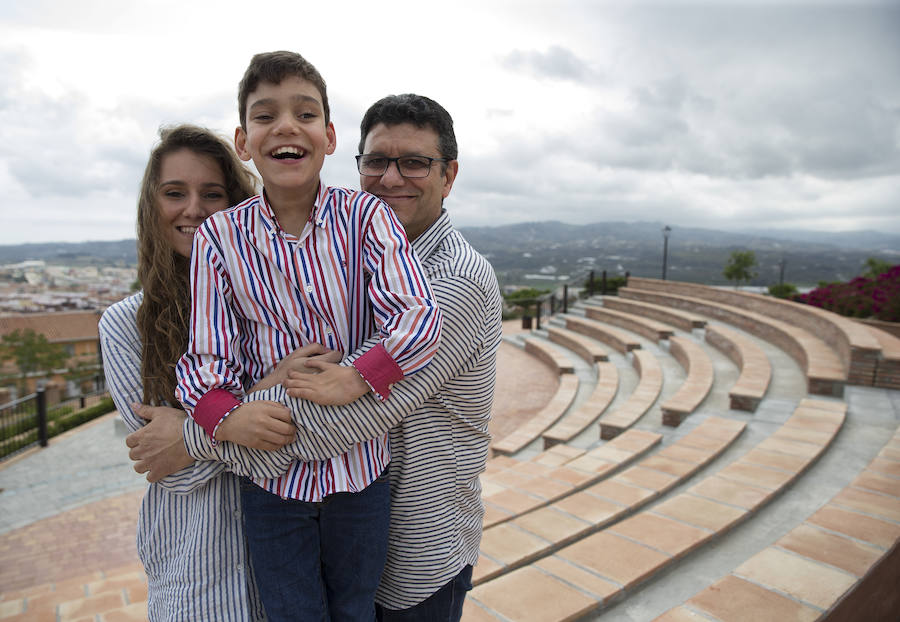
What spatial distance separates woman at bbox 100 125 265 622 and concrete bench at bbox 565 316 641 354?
9959 millimetres

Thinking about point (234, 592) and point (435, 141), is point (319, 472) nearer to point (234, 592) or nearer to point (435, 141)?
point (234, 592)

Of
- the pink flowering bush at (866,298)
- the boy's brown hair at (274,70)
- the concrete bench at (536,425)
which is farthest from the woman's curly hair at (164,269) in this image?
the pink flowering bush at (866,298)

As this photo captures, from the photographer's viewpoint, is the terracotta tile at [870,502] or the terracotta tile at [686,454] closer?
the terracotta tile at [870,502]

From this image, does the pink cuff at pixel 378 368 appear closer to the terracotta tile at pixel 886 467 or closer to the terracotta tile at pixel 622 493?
the terracotta tile at pixel 622 493

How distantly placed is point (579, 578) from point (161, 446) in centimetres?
179

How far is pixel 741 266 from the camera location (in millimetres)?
21438

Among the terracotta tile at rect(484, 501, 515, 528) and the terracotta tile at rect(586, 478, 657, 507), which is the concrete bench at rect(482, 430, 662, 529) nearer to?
the terracotta tile at rect(484, 501, 515, 528)

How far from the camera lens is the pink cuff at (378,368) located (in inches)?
41.3

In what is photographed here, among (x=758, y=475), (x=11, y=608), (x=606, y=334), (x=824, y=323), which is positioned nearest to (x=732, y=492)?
(x=758, y=475)

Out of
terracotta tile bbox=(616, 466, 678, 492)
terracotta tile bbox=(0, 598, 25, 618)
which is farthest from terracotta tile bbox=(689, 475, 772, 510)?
terracotta tile bbox=(0, 598, 25, 618)

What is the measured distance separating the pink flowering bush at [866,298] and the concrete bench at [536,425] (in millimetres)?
6003

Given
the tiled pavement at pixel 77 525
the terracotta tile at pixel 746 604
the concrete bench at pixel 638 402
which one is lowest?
the tiled pavement at pixel 77 525

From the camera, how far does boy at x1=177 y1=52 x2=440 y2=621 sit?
1066 mm

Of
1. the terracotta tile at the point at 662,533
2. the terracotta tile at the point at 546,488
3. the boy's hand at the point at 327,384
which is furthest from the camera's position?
the terracotta tile at the point at 546,488
